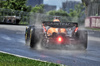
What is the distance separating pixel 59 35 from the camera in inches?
481

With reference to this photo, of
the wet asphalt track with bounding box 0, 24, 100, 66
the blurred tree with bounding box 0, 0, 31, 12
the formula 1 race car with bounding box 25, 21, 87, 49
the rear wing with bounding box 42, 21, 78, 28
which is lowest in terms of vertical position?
the wet asphalt track with bounding box 0, 24, 100, 66

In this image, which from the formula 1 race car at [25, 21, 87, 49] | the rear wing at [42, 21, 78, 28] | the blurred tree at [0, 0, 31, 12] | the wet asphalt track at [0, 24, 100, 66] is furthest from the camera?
the blurred tree at [0, 0, 31, 12]

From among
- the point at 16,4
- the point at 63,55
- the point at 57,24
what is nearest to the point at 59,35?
the point at 57,24

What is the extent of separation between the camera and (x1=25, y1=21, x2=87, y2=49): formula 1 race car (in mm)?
12109

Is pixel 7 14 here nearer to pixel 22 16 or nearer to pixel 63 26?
pixel 22 16

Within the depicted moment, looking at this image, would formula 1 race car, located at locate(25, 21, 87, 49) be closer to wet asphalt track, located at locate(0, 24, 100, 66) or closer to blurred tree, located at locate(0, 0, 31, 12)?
wet asphalt track, located at locate(0, 24, 100, 66)

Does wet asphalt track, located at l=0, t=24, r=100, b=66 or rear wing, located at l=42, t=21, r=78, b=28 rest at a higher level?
rear wing, located at l=42, t=21, r=78, b=28

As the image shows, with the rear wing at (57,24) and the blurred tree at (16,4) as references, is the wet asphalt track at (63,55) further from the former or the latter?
the blurred tree at (16,4)

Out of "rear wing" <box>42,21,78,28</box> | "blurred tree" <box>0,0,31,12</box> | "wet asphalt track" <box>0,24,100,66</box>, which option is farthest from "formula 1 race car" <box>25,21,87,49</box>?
"blurred tree" <box>0,0,31,12</box>

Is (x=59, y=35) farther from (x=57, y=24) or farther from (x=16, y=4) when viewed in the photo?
(x=16, y=4)

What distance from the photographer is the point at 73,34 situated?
41.6 ft

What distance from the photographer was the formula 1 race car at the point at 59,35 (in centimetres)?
1211

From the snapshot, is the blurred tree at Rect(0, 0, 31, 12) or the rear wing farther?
the blurred tree at Rect(0, 0, 31, 12)

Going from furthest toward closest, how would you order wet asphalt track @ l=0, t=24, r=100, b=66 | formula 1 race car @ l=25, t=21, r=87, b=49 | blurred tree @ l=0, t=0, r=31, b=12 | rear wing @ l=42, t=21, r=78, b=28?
blurred tree @ l=0, t=0, r=31, b=12
rear wing @ l=42, t=21, r=78, b=28
formula 1 race car @ l=25, t=21, r=87, b=49
wet asphalt track @ l=0, t=24, r=100, b=66
